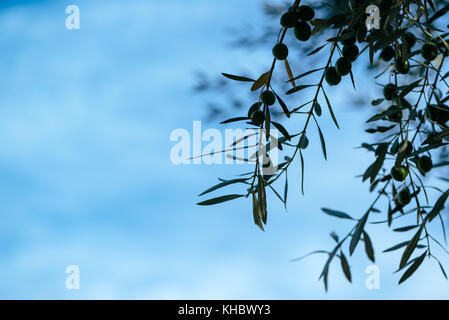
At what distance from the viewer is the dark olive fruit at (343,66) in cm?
56

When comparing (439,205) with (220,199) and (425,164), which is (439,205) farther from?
(220,199)

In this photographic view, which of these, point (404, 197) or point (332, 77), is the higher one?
point (332, 77)

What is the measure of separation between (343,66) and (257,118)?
126mm

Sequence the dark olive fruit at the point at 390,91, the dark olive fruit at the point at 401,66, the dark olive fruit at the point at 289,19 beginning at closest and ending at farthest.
Result: the dark olive fruit at the point at 289,19, the dark olive fruit at the point at 401,66, the dark olive fruit at the point at 390,91

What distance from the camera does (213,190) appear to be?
0.61 metres

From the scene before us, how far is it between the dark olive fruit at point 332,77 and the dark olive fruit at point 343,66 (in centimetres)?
2

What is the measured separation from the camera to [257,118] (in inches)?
21.1

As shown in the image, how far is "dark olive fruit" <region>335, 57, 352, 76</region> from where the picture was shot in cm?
56

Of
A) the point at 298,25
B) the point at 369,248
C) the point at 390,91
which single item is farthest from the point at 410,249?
the point at 298,25

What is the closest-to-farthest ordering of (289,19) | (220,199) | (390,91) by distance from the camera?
(289,19) < (220,199) < (390,91)

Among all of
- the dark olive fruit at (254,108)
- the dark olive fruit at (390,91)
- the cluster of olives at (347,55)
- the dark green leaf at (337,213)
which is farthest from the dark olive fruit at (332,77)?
the dark green leaf at (337,213)

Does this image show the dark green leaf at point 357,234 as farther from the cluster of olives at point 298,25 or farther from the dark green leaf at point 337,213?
the cluster of olives at point 298,25
